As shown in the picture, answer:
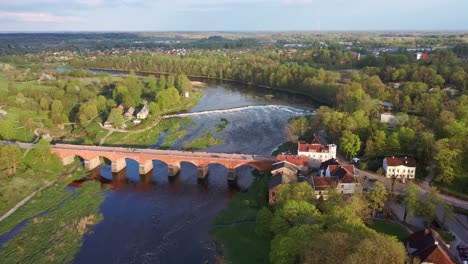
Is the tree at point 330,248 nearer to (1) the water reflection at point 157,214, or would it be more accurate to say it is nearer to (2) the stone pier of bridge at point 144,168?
(1) the water reflection at point 157,214

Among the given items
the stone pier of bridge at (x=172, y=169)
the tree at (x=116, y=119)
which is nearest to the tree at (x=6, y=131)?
the tree at (x=116, y=119)

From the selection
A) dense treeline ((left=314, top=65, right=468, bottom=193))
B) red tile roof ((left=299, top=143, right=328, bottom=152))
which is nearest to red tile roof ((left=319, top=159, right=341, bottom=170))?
red tile roof ((left=299, top=143, right=328, bottom=152))

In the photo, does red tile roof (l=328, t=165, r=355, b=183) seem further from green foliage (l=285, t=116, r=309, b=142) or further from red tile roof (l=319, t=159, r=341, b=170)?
green foliage (l=285, t=116, r=309, b=142)

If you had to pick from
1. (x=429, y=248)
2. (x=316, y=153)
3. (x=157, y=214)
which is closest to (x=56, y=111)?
(x=157, y=214)

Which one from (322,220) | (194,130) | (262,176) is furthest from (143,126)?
(322,220)

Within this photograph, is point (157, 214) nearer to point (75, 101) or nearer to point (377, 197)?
point (377, 197)
